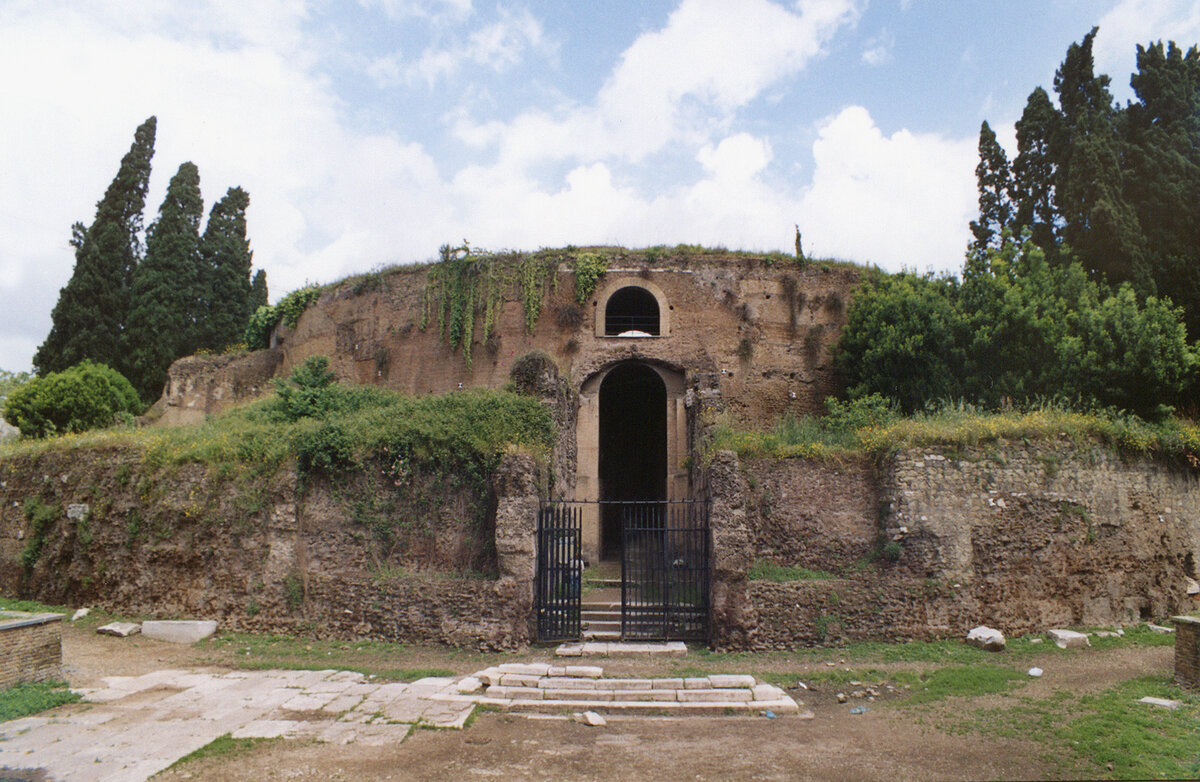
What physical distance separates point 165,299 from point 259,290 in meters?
Result: 6.61

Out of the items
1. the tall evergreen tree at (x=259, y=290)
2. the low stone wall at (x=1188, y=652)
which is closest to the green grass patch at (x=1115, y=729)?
the low stone wall at (x=1188, y=652)

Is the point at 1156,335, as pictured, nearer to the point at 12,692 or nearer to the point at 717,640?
the point at 717,640

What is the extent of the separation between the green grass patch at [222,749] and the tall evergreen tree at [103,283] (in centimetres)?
2471

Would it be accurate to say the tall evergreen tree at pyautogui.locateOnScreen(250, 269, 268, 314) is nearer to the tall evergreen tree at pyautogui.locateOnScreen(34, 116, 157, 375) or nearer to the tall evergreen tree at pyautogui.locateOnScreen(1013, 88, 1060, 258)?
the tall evergreen tree at pyautogui.locateOnScreen(34, 116, 157, 375)

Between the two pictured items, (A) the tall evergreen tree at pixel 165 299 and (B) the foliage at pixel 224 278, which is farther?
(B) the foliage at pixel 224 278

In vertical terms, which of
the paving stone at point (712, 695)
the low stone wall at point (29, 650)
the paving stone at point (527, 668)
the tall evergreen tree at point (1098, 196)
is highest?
the tall evergreen tree at point (1098, 196)

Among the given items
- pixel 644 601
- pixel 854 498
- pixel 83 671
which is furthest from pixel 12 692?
pixel 854 498

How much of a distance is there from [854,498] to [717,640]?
3.33 meters

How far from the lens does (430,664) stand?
993 cm

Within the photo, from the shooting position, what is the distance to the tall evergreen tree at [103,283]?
26.8 m

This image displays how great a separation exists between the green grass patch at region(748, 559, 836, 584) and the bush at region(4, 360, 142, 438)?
Result: 17546 millimetres

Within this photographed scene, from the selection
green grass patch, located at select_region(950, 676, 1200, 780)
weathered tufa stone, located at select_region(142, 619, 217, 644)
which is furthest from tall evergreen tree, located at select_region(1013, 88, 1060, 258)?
weathered tufa stone, located at select_region(142, 619, 217, 644)

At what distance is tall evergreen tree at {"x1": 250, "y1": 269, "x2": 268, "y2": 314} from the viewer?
33250 millimetres

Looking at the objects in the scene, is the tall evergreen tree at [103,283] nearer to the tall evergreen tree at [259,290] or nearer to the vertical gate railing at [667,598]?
the tall evergreen tree at [259,290]
